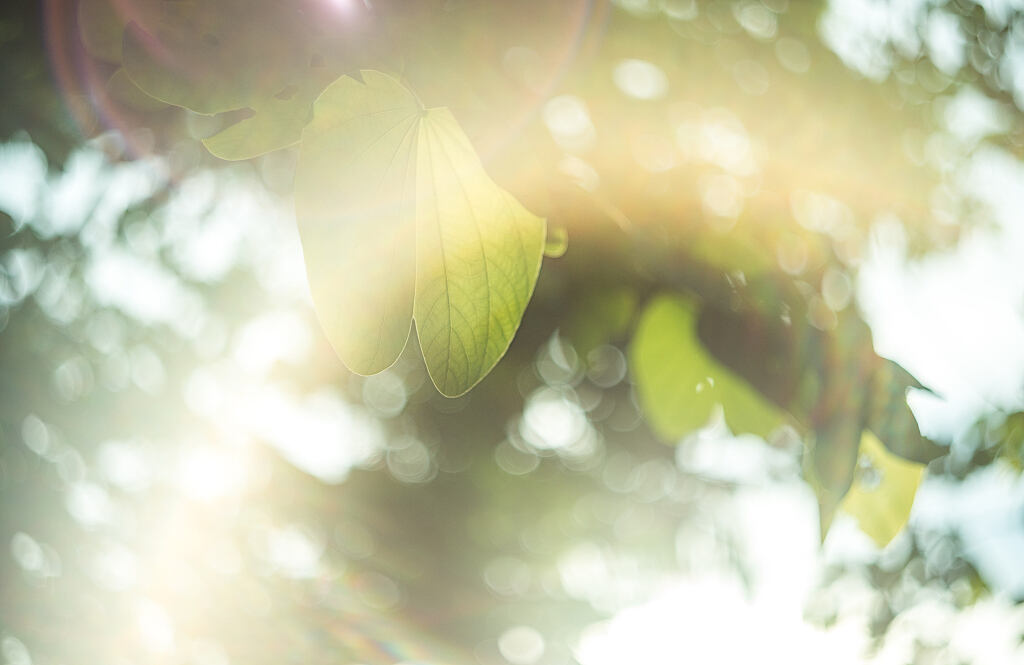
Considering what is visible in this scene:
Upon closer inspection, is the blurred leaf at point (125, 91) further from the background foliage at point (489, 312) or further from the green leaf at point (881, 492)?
the green leaf at point (881, 492)

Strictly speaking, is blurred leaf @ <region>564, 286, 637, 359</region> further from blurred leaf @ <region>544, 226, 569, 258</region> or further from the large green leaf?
the large green leaf

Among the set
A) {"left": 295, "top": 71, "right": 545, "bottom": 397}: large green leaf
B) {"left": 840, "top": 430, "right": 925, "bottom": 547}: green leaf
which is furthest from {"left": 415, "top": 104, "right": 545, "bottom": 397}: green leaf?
{"left": 840, "top": 430, "right": 925, "bottom": 547}: green leaf

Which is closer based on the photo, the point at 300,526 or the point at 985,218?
the point at 985,218

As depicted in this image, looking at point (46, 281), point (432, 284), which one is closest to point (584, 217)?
point (432, 284)

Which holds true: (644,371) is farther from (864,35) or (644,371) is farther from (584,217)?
(864,35)

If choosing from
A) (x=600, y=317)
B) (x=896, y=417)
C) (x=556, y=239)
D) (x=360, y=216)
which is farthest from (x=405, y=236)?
(x=600, y=317)

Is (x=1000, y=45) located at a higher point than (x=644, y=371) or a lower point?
higher

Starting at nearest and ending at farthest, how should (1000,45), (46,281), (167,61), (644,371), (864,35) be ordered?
(167,61), (644,371), (1000,45), (864,35), (46,281)
